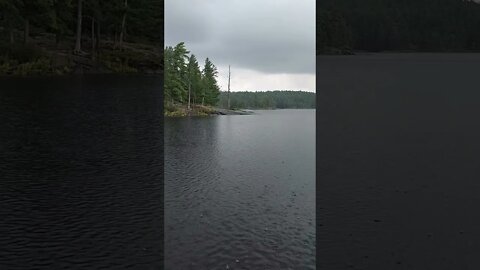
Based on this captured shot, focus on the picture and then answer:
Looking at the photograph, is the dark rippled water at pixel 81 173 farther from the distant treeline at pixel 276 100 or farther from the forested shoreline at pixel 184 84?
the distant treeline at pixel 276 100

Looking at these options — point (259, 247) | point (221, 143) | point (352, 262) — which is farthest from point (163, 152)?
point (352, 262)

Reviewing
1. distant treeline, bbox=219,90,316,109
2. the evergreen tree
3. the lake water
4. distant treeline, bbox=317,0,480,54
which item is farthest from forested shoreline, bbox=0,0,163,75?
distant treeline, bbox=219,90,316,109

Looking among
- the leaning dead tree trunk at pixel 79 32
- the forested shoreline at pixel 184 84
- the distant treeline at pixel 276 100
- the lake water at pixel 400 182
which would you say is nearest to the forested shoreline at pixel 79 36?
the leaning dead tree trunk at pixel 79 32

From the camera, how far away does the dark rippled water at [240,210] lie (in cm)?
472

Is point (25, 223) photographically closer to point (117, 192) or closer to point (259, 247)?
point (117, 192)

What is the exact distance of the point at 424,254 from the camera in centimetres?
429

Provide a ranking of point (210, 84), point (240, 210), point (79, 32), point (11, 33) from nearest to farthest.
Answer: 1. point (240, 210)
2. point (11, 33)
3. point (79, 32)
4. point (210, 84)

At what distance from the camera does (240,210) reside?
22.4 ft

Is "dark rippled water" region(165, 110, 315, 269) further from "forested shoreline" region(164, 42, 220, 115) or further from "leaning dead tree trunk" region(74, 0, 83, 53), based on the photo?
"forested shoreline" region(164, 42, 220, 115)

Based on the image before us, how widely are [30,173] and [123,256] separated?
603 cm

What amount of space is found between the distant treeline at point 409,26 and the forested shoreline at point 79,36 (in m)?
17.9

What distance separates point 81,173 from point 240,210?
4601mm

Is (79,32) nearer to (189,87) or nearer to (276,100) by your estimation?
(189,87)

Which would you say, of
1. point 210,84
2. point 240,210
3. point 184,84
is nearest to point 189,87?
point 184,84
